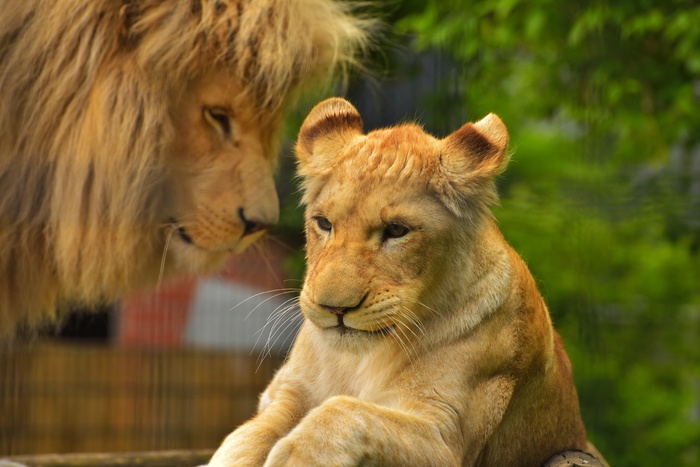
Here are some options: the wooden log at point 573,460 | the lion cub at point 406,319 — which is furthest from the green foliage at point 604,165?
the lion cub at point 406,319

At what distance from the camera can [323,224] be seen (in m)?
1.64

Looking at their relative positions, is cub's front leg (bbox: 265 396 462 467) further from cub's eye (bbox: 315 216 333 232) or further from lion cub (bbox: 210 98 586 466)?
cub's eye (bbox: 315 216 333 232)

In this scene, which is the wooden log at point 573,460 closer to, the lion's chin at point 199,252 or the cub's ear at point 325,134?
the cub's ear at point 325,134

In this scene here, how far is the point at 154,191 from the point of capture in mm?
2727

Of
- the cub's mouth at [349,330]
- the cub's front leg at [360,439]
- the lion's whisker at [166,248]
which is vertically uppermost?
the cub's mouth at [349,330]

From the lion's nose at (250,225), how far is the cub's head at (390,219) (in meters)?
0.82

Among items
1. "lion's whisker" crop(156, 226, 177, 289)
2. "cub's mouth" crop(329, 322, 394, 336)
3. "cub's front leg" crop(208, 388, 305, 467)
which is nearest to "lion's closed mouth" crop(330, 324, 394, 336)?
"cub's mouth" crop(329, 322, 394, 336)

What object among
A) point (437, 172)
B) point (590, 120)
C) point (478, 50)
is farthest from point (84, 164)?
point (478, 50)

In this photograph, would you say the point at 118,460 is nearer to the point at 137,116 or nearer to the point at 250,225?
the point at 250,225

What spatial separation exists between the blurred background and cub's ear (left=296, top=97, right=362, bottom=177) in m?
1.16

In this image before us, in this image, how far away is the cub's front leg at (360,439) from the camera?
1.48m

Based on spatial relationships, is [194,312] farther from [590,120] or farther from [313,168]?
[313,168]

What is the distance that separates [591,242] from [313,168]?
9.04 feet

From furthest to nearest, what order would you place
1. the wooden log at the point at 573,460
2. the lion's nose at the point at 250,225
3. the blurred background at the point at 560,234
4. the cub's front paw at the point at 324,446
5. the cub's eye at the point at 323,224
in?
the blurred background at the point at 560,234, the lion's nose at the point at 250,225, the wooden log at the point at 573,460, the cub's eye at the point at 323,224, the cub's front paw at the point at 324,446
